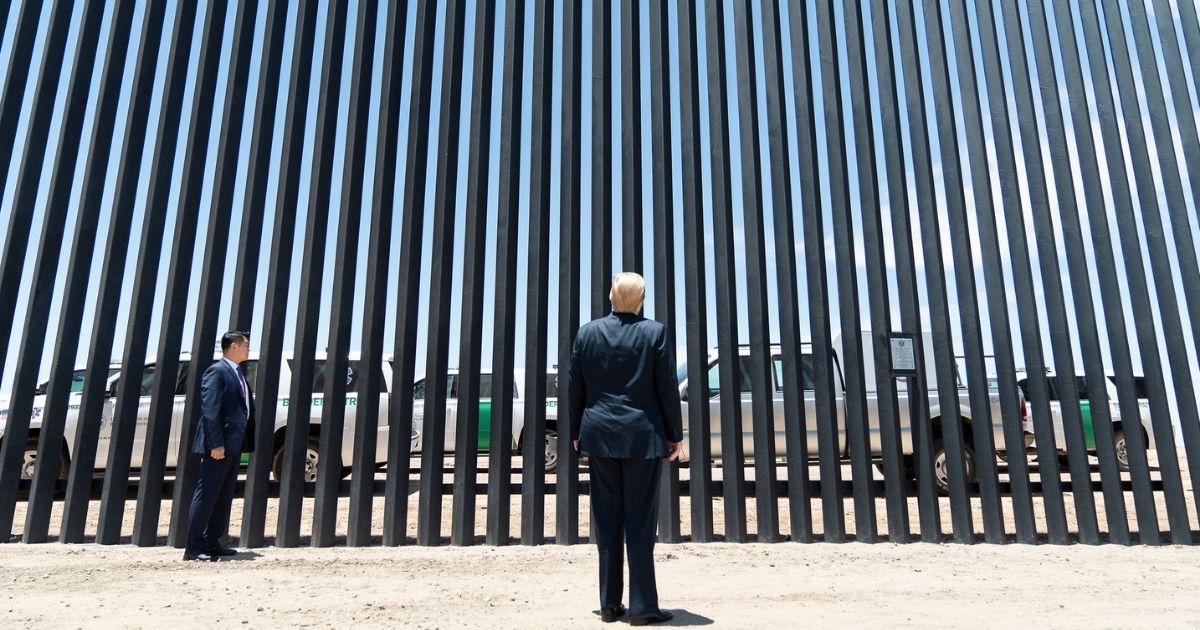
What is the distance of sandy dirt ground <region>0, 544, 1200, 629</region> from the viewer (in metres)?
3.13

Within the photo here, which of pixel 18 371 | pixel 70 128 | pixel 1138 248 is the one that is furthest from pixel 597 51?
pixel 18 371

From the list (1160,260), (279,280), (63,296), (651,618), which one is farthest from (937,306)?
(63,296)

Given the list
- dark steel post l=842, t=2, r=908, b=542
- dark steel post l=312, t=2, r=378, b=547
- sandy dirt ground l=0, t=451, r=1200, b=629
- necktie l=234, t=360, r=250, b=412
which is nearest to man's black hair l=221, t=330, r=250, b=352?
necktie l=234, t=360, r=250, b=412

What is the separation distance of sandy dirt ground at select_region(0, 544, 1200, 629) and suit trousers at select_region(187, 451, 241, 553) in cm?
18

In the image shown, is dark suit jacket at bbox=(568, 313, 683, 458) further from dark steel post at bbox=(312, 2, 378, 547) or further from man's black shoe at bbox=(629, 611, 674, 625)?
dark steel post at bbox=(312, 2, 378, 547)

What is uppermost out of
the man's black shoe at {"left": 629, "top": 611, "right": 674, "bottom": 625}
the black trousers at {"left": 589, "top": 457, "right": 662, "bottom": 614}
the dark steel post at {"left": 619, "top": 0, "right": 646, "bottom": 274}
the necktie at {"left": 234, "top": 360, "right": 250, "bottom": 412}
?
the dark steel post at {"left": 619, "top": 0, "right": 646, "bottom": 274}

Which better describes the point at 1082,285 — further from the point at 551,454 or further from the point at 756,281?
the point at 551,454

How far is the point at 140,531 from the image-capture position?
467 centimetres

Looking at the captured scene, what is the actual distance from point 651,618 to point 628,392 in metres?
0.89

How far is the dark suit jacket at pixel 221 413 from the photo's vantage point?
430 cm

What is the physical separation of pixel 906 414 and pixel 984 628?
16.3 ft

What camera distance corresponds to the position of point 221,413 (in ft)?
14.3

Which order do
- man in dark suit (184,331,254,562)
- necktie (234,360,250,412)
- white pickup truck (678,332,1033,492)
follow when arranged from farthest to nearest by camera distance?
white pickup truck (678,332,1033,492) < necktie (234,360,250,412) < man in dark suit (184,331,254,562)

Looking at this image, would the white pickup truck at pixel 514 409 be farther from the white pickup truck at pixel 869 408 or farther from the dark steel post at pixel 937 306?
the dark steel post at pixel 937 306
